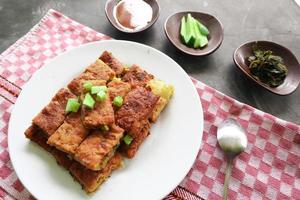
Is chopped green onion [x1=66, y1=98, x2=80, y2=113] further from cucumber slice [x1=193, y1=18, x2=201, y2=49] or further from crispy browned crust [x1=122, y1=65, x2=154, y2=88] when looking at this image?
cucumber slice [x1=193, y1=18, x2=201, y2=49]

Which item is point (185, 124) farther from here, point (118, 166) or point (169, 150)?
point (118, 166)

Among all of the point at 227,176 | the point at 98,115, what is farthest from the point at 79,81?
the point at 227,176

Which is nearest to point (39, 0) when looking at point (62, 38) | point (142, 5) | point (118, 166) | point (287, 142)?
A: point (62, 38)

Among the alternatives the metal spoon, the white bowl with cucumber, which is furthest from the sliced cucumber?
the metal spoon

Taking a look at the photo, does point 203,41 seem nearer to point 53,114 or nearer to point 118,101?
point 118,101

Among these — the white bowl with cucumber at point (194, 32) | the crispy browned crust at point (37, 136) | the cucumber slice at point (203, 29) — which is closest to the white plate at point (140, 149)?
the crispy browned crust at point (37, 136)
